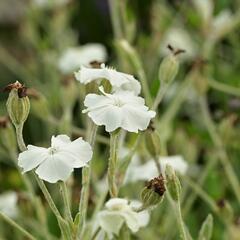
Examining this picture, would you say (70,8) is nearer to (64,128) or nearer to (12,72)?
(12,72)

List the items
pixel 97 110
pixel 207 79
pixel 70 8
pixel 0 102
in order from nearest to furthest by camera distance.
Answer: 1. pixel 97 110
2. pixel 207 79
3. pixel 70 8
4. pixel 0 102

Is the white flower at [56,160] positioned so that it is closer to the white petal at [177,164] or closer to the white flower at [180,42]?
the white petal at [177,164]

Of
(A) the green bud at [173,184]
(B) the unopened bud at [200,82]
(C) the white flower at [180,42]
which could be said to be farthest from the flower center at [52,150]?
(C) the white flower at [180,42]

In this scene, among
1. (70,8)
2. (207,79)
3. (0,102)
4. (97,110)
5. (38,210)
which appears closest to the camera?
(97,110)

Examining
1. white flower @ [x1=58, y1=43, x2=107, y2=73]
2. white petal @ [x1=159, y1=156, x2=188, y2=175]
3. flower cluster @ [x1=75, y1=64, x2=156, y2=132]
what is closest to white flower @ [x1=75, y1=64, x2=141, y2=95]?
flower cluster @ [x1=75, y1=64, x2=156, y2=132]

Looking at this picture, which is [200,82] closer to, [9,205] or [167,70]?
[167,70]

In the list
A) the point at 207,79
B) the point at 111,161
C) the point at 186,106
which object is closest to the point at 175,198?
the point at 111,161
